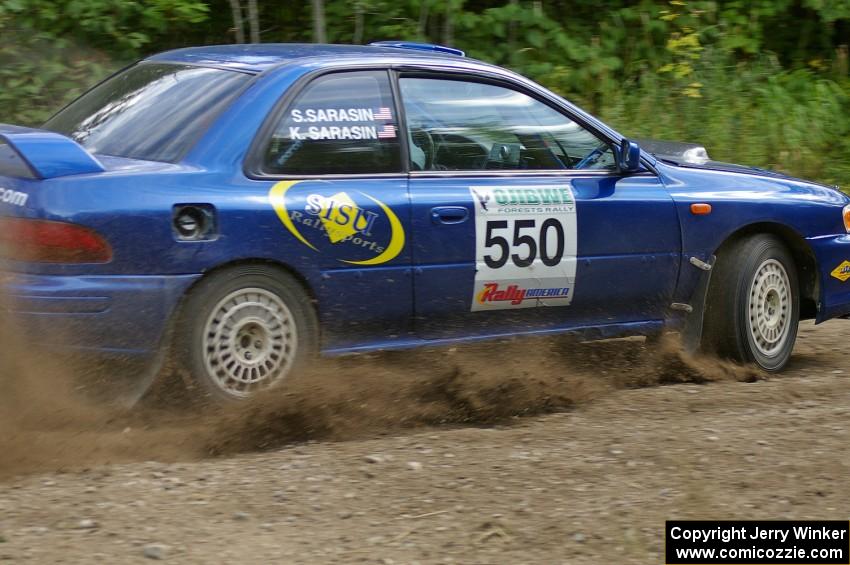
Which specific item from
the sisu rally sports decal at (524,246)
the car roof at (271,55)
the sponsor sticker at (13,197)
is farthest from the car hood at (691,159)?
the sponsor sticker at (13,197)

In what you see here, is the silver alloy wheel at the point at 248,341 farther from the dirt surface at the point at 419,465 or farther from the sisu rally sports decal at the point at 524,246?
the sisu rally sports decal at the point at 524,246

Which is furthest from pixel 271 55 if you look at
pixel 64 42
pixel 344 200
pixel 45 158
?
pixel 64 42

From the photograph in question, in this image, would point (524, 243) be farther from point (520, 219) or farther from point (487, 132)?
point (487, 132)

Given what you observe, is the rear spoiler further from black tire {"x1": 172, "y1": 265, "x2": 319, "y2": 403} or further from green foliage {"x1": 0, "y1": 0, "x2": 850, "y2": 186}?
green foliage {"x1": 0, "y1": 0, "x2": 850, "y2": 186}

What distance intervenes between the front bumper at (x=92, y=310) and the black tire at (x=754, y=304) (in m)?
2.92

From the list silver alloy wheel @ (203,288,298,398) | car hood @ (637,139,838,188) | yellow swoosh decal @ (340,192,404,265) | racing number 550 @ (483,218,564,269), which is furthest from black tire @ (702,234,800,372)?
silver alloy wheel @ (203,288,298,398)

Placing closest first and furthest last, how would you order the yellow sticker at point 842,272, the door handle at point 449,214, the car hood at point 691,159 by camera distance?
the door handle at point 449,214 → the car hood at point 691,159 → the yellow sticker at point 842,272

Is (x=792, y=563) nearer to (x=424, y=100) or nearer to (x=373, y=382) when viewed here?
(x=373, y=382)

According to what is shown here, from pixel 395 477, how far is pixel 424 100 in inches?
75.0

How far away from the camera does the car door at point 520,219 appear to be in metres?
5.47

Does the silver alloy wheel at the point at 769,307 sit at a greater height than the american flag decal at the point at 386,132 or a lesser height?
lesser

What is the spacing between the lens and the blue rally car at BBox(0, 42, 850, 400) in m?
4.73

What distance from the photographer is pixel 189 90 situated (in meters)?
5.35

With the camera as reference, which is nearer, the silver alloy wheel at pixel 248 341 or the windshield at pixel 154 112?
the silver alloy wheel at pixel 248 341
